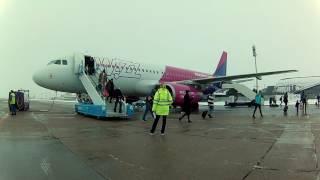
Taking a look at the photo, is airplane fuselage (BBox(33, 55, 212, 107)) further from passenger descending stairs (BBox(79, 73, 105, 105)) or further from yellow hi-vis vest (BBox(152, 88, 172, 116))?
yellow hi-vis vest (BBox(152, 88, 172, 116))

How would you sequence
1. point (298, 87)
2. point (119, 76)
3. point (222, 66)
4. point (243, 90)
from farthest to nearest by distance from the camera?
Result: point (298, 87) → point (222, 66) → point (243, 90) → point (119, 76)

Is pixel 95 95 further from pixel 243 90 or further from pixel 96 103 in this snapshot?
pixel 243 90

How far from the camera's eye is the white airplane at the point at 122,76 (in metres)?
23.8

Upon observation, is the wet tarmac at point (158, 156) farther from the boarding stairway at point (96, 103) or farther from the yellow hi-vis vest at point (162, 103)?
the boarding stairway at point (96, 103)

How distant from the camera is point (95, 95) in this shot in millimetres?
21453

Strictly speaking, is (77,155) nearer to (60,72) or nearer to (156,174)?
(156,174)

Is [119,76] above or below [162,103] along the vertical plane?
above

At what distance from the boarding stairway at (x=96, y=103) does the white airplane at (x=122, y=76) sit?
0.34 m

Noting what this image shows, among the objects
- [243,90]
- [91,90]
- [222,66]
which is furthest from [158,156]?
[222,66]

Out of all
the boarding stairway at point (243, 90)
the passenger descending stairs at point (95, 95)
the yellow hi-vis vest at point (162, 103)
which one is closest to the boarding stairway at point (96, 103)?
the passenger descending stairs at point (95, 95)

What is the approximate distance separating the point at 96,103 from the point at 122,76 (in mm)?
6099

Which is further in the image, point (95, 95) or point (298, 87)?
point (298, 87)

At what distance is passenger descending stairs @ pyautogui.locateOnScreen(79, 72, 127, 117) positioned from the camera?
2004 cm

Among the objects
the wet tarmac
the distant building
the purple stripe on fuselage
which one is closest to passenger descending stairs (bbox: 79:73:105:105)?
the wet tarmac
